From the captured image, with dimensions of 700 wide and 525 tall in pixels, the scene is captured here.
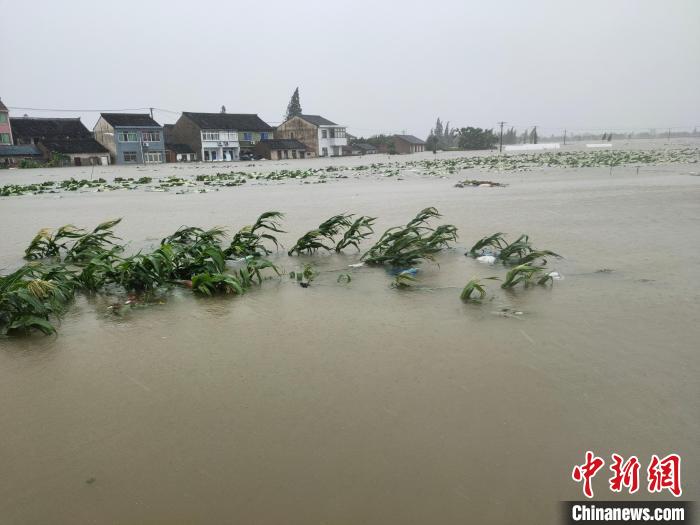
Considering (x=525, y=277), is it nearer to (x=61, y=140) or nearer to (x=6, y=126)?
(x=61, y=140)

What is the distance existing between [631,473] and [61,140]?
2082 inches

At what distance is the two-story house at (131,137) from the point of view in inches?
1823

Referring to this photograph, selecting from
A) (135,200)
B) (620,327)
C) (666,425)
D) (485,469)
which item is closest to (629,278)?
(620,327)

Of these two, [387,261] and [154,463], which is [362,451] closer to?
[154,463]

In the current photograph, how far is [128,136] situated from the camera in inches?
1843

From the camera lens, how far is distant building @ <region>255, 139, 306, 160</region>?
2217 inches

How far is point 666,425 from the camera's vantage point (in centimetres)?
221

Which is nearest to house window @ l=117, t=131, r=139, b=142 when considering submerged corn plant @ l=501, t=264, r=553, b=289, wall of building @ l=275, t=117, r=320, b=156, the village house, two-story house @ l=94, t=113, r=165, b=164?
two-story house @ l=94, t=113, r=165, b=164

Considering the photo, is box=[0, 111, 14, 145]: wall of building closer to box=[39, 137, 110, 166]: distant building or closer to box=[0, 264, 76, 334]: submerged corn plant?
box=[39, 137, 110, 166]: distant building

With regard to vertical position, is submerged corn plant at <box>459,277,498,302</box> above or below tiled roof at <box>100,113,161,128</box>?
below

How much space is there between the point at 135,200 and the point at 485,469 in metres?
12.3

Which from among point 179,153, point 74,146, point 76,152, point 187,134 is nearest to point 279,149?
point 187,134

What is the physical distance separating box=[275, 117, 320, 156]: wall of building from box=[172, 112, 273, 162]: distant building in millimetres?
4329

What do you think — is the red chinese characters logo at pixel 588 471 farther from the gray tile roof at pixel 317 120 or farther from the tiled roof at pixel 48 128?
the gray tile roof at pixel 317 120
